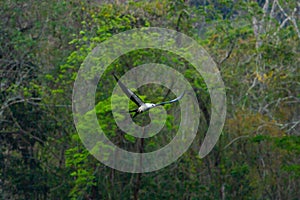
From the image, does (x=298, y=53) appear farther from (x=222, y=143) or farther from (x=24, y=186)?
(x=24, y=186)

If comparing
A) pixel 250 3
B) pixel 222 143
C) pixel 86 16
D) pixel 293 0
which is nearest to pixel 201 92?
pixel 222 143

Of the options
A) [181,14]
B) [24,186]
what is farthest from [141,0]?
[24,186]

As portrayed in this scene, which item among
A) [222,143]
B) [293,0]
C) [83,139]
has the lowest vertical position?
[222,143]

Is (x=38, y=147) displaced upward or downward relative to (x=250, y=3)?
downward

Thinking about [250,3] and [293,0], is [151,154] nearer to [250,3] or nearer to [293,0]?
[250,3]

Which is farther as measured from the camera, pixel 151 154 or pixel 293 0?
pixel 293 0

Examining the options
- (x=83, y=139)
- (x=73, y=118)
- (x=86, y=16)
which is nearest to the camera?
(x=83, y=139)

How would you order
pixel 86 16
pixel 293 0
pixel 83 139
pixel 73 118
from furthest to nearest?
pixel 293 0 < pixel 86 16 < pixel 73 118 < pixel 83 139
